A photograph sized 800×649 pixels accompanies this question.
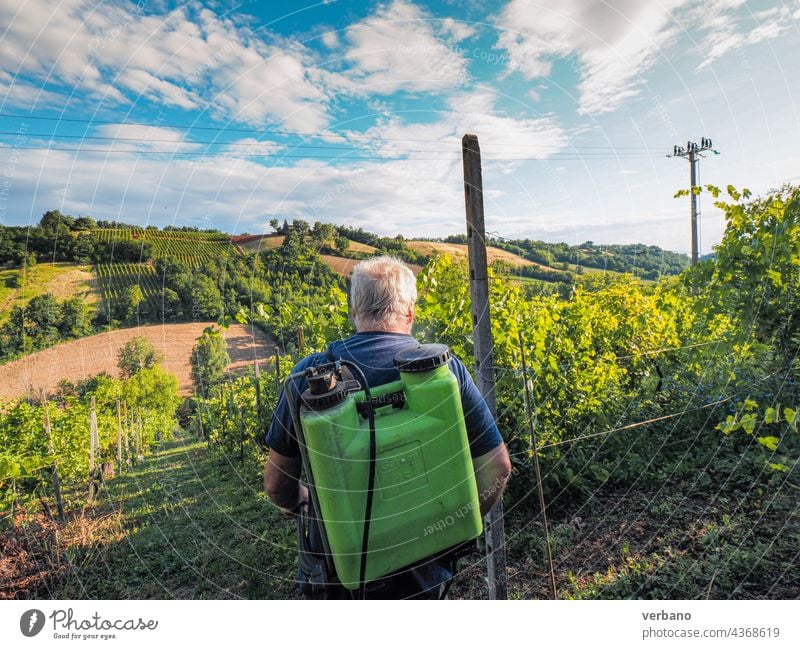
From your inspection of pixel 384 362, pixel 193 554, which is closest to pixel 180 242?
pixel 384 362

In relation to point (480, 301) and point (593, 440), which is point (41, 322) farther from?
point (593, 440)

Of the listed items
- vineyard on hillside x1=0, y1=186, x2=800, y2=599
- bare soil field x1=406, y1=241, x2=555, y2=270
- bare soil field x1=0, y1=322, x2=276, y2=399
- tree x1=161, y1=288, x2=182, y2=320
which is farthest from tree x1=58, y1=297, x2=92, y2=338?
bare soil field x1=406, y1=241, x2=555, y2=270

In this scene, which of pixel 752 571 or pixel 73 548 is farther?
pixel 73 548

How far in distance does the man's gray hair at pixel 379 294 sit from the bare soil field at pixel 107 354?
77.5 inches

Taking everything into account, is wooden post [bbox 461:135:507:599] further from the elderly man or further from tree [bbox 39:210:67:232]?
tree [bbox 39:210:67:232]

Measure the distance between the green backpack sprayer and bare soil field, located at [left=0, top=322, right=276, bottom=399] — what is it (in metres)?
2.23

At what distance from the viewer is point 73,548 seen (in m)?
3.45

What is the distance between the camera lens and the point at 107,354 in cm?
1077

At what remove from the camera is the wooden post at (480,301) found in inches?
63.9

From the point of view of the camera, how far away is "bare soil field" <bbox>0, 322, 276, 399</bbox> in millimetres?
3738

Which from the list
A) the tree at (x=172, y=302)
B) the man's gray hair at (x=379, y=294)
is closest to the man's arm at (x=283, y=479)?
the man's gray hair at (x=379, y=294)
